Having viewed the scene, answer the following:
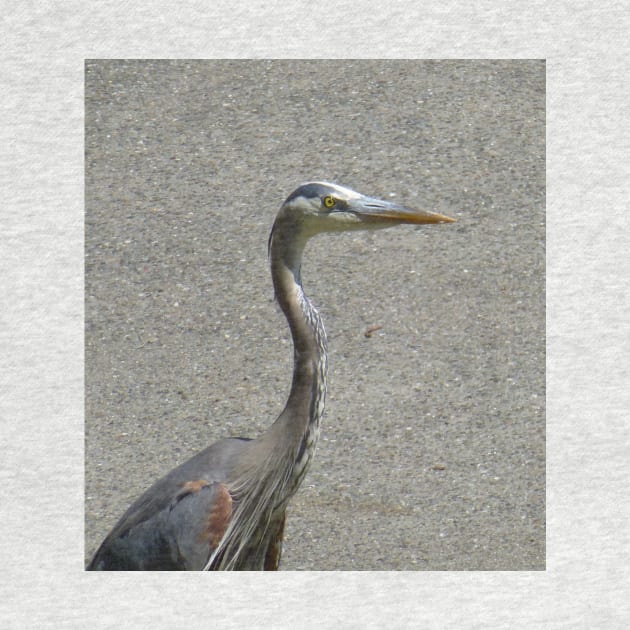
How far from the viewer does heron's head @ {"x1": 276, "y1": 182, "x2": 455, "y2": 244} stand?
2.29 metres

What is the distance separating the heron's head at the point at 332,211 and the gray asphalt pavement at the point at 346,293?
41cm

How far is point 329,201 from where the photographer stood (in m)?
2.29

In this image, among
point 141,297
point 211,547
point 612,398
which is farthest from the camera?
point 141,297

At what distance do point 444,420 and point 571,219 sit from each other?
538mm

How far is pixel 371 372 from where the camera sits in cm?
274

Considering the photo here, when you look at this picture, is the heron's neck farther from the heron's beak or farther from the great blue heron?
the heron's beak

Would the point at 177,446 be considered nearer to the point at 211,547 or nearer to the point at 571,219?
the point at 211,547

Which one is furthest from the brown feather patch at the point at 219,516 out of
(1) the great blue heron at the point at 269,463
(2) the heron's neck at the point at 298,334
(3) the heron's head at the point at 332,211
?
(3) the heron's head at the point at 332,211

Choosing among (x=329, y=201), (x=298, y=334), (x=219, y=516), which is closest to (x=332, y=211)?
(x=329, y=201)

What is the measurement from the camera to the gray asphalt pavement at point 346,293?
2605 millimetres

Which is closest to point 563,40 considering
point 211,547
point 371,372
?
point 371,372

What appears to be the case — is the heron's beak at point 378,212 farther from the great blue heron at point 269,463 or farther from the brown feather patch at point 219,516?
the brown feather patch at point 219,516

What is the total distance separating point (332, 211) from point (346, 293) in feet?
1.59

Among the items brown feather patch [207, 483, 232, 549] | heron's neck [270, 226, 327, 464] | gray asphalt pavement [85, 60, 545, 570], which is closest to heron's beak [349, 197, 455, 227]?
heron's neck [270, 226, 327, 464]
